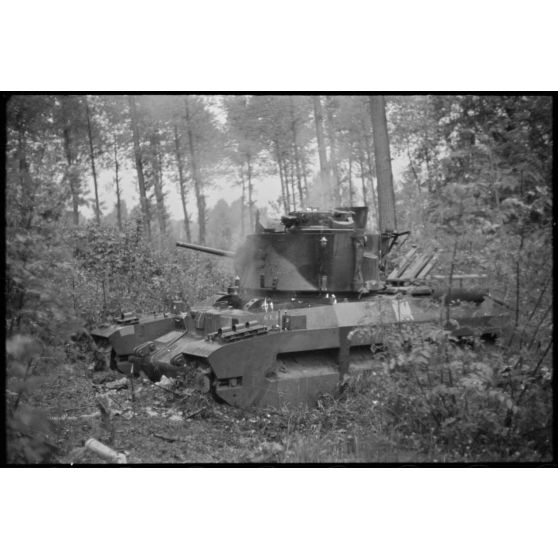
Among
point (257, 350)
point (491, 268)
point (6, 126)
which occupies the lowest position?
point (257, 350)

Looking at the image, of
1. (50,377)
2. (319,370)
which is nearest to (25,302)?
(50,377)

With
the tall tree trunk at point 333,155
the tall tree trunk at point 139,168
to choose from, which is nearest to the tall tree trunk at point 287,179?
the tall tree trunk at point 333,155

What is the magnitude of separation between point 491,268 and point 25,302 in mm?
3841

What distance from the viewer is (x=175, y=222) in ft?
30.6

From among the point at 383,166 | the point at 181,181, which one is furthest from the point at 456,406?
the point at 181,181

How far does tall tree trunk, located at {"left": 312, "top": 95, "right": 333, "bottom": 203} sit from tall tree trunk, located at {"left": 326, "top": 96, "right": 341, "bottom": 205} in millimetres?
66

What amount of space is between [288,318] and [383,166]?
2175 mm

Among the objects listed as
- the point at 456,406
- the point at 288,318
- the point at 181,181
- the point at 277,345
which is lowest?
the point at 456,406

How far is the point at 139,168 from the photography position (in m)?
7.28

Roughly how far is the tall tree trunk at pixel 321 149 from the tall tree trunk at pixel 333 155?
66mm

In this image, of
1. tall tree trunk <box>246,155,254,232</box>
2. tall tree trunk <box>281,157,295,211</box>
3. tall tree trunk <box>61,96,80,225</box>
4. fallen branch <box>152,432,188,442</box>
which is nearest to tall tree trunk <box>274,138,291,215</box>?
tall tree trunk <box>281,157,295,211</box>

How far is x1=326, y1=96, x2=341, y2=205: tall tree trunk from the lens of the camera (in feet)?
20.0

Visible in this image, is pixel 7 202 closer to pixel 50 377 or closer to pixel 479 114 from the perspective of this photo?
pixel 50 377

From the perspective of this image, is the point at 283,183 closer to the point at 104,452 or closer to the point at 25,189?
the point at 25,189
